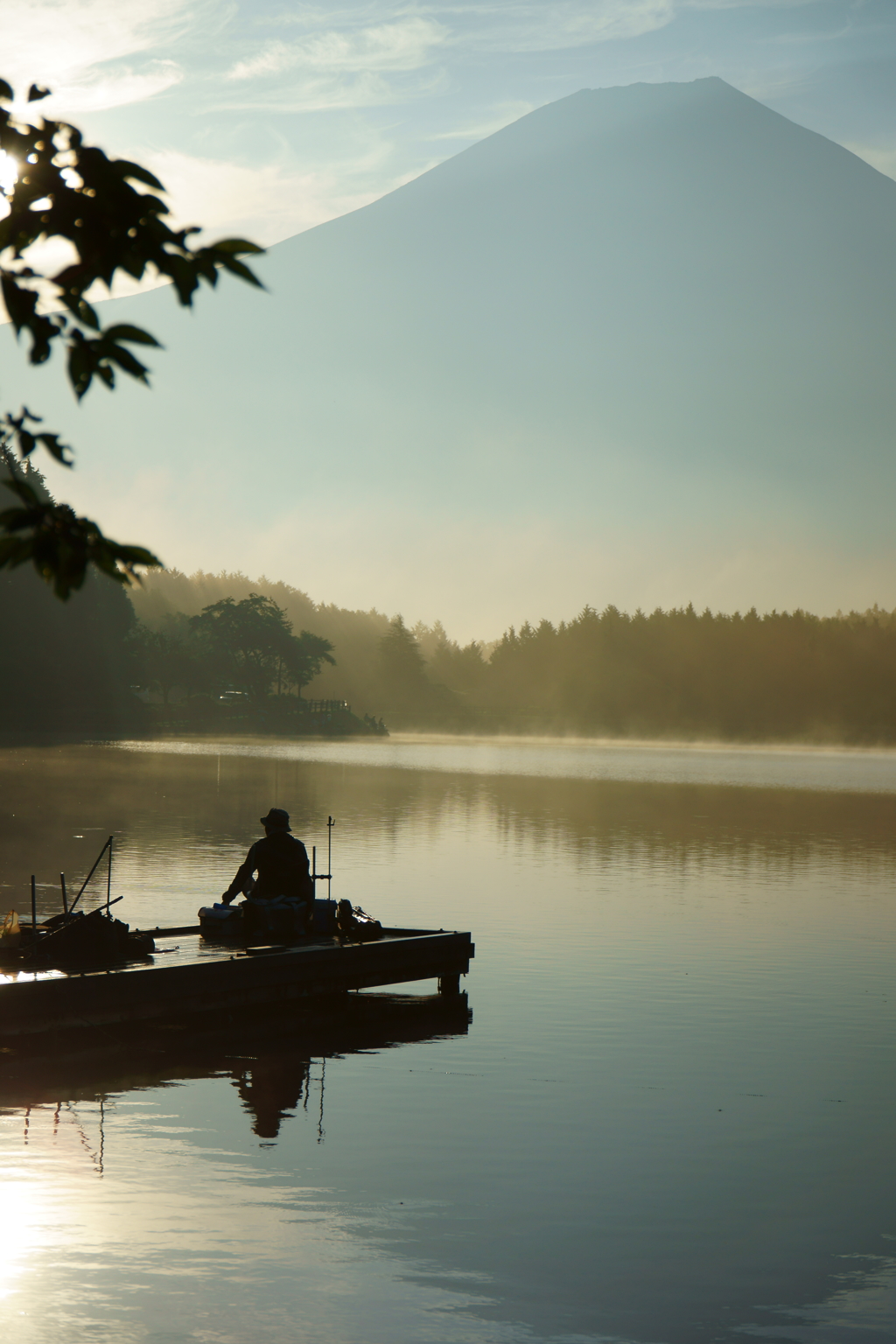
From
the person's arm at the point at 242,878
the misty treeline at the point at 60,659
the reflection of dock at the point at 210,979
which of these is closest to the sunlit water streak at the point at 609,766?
the misty treeline at the point at 60,659

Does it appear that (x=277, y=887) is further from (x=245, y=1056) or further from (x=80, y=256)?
(x=80, y=256)

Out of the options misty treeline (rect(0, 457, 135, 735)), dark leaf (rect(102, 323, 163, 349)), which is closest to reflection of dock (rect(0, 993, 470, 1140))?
dark leaf (rect(102, 323, 163, 349))

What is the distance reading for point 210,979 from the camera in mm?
14195

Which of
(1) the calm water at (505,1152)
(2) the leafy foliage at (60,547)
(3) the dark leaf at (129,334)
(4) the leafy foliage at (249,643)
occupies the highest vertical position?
(4) the leafy foliage at (249,643)

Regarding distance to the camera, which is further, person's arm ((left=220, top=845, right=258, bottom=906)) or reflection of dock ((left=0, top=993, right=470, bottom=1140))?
person's arm ((left=220, top=845, right=258, bottom=906))

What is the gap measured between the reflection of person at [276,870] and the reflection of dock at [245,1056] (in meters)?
1.30

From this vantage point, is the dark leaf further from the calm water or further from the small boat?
the small boat

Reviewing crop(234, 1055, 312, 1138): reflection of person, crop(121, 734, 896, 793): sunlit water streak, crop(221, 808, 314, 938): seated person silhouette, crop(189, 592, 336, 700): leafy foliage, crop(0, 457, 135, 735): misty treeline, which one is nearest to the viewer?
crop(234, 1055, 312, 1138): reflection of person

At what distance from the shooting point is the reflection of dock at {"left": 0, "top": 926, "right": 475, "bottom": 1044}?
12781 millimetres

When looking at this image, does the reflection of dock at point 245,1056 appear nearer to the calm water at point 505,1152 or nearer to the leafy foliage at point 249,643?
the calm water at point 505,1152

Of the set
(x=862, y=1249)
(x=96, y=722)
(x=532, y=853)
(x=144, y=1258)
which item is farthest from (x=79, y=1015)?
(x=96, y=722)

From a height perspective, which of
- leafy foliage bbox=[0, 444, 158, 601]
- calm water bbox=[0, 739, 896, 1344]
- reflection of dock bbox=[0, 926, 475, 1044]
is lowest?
calm water bbox=[0, 739, 896, 1344]

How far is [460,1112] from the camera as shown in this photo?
1228cm

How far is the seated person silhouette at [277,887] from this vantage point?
15.7 m
